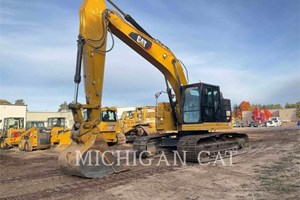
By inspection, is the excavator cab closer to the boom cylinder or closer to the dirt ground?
the dirt ground

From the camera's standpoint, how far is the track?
649cm

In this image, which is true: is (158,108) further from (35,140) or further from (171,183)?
(35,140)

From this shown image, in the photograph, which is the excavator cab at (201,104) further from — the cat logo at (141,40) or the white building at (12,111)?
the white building at (12,111)

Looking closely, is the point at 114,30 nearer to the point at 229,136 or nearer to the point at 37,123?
the point at 229,136

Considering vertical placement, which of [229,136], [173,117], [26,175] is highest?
[173,117]

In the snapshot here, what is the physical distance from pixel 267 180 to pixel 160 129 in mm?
5451

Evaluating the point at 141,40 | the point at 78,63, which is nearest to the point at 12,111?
the point at 141,40

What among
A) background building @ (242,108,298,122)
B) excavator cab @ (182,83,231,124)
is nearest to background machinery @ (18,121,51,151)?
excavator cab @ (182,83,231,124)

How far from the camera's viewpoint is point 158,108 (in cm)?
1223

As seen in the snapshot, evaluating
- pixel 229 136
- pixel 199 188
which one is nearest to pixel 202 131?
pixel 229 136

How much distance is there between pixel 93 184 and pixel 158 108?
5490mm

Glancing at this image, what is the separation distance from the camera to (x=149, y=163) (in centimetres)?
1076

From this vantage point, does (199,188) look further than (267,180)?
No

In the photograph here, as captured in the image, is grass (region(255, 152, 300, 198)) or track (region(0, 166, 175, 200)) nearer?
grass (region(255, 152, 300, 198))
